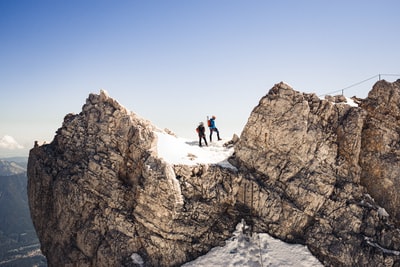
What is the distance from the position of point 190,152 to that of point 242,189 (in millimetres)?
7034

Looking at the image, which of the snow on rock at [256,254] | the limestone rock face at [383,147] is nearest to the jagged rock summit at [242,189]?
the limestone rock face at [383,147]

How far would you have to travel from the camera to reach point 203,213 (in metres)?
25.0

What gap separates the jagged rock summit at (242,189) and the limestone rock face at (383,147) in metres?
0.09

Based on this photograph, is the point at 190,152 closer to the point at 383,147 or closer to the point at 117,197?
the point at 117,197

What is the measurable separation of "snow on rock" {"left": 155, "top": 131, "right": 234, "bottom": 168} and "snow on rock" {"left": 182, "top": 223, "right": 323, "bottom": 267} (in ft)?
23.6

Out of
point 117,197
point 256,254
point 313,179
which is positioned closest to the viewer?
point 256,254

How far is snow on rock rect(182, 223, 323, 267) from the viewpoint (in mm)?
21828

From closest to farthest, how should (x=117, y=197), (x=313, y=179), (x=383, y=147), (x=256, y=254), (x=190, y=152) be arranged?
(x=256, y=254)
(x=313, y=179)
(x=383, y=147)
(x=117, y=197)
(x=190, y=152)

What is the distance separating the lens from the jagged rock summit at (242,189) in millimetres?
23484

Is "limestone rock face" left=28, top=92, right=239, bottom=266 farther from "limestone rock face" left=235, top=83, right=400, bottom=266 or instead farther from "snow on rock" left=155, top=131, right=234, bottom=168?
"limestone rock face" left=235, top=83, right=400, bottom=266

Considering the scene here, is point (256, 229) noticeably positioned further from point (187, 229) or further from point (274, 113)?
point (274, 113)

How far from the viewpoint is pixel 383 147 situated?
2536 cm

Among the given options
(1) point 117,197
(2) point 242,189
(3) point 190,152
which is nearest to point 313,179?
(2) point 242,189

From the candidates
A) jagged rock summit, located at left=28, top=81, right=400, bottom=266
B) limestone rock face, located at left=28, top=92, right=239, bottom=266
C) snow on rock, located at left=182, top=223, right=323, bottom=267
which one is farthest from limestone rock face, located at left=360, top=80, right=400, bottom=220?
limestone rock face, located at left=28, top=92, right=239, bottom=266
